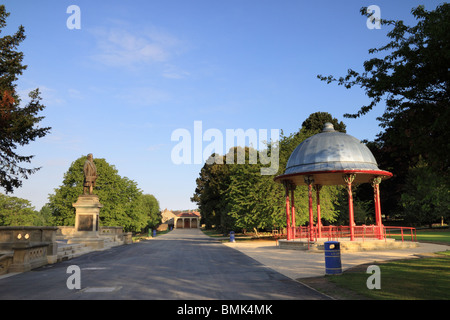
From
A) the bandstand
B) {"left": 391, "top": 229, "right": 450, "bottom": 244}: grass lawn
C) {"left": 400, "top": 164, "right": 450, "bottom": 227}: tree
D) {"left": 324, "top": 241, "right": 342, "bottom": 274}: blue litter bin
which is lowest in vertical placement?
{"left": 391, "top": 229, "right": 450, "bottom": 244}: grass lawn

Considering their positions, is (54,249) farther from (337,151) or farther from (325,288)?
(337,151)

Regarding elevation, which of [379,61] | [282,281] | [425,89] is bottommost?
[282,281]

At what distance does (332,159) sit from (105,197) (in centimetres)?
3640

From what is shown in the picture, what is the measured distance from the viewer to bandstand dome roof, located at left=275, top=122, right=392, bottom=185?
80.9 ft

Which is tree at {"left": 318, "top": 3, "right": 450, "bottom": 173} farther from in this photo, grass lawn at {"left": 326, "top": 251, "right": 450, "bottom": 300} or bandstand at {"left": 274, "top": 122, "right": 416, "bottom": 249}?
bandstand at {"left": 274, "top": 122, "right": 416, "bottom": 249}

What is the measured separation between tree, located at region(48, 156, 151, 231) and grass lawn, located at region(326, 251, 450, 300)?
4338 cm

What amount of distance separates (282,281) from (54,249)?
545 inches

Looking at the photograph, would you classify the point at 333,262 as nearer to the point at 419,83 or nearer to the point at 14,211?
the point at 419,83

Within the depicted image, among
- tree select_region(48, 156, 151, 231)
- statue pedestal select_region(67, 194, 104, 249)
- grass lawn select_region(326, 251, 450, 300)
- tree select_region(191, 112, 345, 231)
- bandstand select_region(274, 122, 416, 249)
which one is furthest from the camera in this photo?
tree select_region(48, 156, 151, 231)

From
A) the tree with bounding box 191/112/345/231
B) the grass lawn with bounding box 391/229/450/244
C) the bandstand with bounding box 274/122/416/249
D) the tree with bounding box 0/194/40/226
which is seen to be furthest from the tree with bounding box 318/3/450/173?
the tree with bounding box 0/194/40/226

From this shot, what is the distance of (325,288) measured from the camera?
10.1 meters
